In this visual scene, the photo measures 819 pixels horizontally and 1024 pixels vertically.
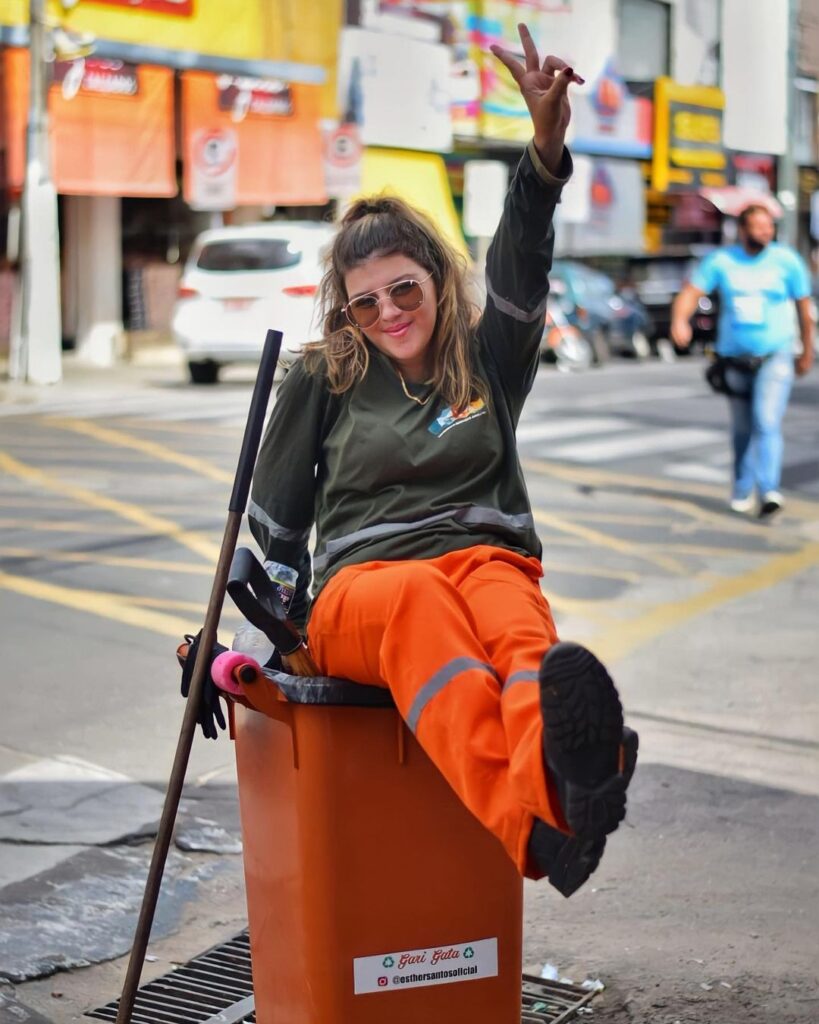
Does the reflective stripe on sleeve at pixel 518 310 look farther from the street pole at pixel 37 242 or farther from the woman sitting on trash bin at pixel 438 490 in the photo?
the street pole at pixel 37 242

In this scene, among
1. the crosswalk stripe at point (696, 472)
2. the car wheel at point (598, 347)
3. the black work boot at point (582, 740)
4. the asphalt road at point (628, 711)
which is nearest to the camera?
the black work boot at point (582, 740)

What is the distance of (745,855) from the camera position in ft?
14.4

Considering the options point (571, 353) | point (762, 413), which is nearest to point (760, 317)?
point (762, 413)

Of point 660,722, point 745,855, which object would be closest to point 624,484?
point 660,722

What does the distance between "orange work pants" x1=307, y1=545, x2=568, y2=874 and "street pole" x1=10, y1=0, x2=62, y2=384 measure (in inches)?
597

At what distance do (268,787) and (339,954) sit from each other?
12.2 inches

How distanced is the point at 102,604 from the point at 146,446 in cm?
553

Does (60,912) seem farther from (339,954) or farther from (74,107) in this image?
(74,107)

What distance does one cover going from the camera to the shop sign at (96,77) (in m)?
20.0

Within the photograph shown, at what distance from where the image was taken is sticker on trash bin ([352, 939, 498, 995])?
290cm

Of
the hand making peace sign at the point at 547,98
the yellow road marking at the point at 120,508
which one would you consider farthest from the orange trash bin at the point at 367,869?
the yellow road marking at the point at 120,508

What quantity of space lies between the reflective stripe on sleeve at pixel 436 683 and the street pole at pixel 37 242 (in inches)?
608

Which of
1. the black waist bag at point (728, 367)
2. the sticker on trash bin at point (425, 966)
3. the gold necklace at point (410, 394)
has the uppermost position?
the gold necklace at point (410, 394)

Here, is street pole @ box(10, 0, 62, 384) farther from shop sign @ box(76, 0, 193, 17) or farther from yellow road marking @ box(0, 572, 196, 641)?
yellow road marking @ box(0, 572, 196, 641)
